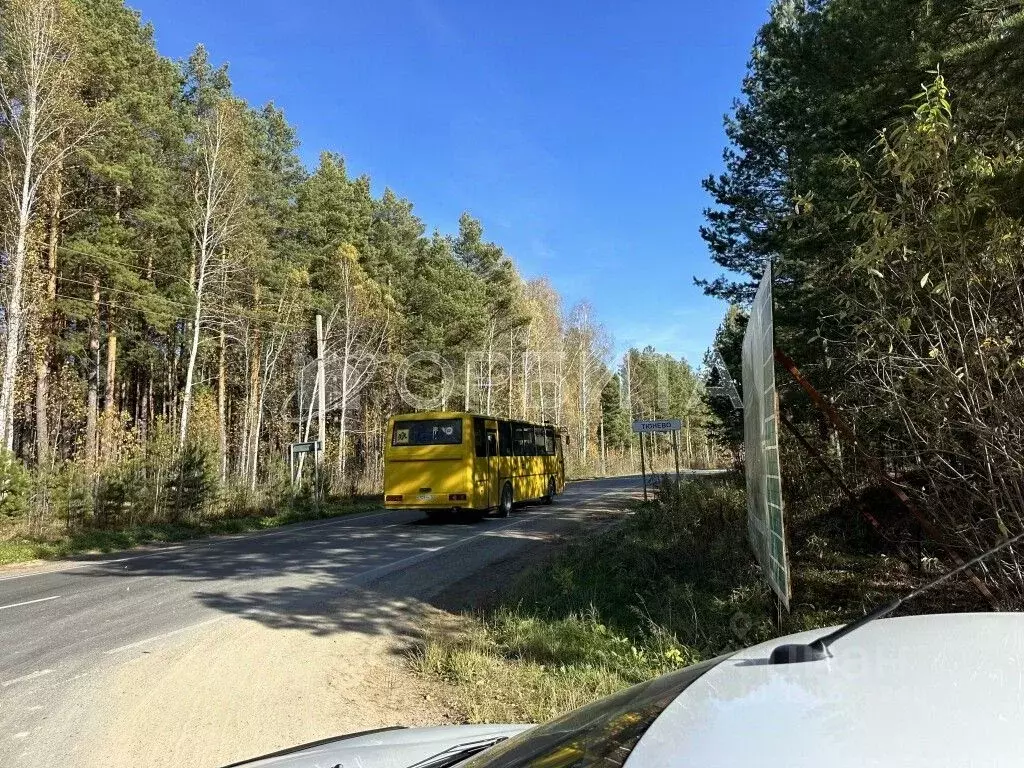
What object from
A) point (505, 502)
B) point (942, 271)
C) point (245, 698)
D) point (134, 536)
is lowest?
point (245, 698)

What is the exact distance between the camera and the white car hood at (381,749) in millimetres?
2516

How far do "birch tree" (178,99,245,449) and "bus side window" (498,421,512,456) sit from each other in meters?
13.1

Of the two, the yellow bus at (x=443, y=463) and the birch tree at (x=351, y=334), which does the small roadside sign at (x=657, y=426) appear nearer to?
the yellow bus at (x=443, y=463)

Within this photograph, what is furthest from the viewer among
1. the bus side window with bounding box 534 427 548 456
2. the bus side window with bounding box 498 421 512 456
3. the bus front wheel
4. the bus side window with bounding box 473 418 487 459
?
the bus side window with bounding box 534 427 548 456

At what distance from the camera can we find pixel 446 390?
142 ft

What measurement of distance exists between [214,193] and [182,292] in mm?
4324

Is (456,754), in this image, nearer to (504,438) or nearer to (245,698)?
(245,698)

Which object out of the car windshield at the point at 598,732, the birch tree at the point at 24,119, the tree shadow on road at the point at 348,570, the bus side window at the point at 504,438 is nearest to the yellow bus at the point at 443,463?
the bus side window at the point at 504,438

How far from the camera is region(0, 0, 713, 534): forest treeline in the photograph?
18.6 meters

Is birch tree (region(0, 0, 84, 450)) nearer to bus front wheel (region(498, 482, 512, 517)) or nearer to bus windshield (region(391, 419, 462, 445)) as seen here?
bus windshield (region(391, 419, 462, 445))

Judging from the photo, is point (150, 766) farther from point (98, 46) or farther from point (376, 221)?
point (376, 221)

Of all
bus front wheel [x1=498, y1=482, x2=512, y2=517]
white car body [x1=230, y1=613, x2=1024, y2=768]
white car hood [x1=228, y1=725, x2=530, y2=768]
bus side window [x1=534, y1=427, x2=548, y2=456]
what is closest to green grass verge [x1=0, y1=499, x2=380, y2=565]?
bus front wheel [x1=498, y1=482, x2=512, y2=517]

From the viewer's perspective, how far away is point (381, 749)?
268 cm

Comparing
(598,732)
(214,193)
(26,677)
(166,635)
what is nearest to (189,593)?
(166,635)
